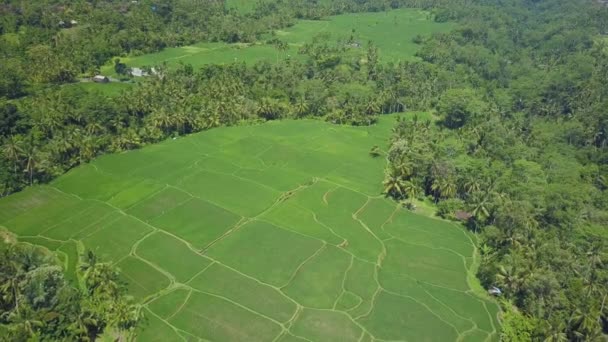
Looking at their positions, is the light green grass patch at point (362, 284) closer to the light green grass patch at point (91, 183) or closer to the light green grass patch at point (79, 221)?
the light green grass patch at point (79, 221)

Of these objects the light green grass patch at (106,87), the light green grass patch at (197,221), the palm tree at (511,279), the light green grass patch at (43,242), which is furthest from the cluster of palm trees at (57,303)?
the light green grass patch at (106,87)

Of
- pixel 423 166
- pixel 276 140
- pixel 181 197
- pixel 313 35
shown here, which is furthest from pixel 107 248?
pixel 313 35

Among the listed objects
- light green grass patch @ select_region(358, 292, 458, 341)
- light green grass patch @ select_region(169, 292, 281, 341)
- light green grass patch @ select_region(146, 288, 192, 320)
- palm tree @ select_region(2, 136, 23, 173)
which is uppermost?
palm tree @ select_region(2, 136, 23, 173)

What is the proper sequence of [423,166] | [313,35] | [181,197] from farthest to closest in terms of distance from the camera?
1. [313,35]
2. [423,166]
3. [181,197]

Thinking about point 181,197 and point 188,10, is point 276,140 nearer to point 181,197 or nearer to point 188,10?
point 181,197

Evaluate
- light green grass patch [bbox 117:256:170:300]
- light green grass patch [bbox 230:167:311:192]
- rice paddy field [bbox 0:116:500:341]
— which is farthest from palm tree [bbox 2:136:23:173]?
light green grass patch [bbox 230:167:311:192]

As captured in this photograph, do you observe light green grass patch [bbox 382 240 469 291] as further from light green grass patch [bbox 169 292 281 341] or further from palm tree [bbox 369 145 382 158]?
palm tree [bbox 369 145 382 158]

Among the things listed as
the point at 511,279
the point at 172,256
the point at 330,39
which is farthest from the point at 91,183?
the point at 330,39
